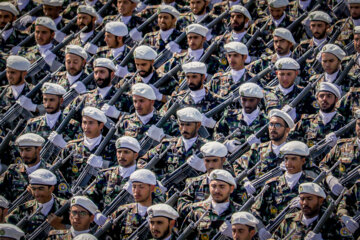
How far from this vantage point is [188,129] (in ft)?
46.3

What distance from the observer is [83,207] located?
12.9 m

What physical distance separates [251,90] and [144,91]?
197cm

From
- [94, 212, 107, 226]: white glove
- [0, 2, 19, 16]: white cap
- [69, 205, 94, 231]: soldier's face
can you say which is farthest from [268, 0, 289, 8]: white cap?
[69, 205, 94, 231]: soldier's face

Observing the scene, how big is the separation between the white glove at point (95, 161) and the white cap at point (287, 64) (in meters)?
3.79

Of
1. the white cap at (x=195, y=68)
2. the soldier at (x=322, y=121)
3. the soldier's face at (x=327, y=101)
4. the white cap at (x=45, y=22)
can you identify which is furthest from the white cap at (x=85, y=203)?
the white cap at (x=45, y=22)

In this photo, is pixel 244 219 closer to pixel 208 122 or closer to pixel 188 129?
pixel 188 129

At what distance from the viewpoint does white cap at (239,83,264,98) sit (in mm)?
14531

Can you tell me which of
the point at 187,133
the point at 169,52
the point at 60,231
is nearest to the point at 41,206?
the point at 60,231

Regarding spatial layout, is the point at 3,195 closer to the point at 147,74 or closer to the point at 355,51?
the point at 147,74

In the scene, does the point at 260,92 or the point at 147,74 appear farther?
the point at 147,74

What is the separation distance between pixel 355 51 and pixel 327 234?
16.8 ft

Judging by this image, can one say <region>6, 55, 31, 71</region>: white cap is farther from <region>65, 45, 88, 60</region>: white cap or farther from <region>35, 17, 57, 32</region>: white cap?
<region>35, 17, 57, 32</region>: white cap

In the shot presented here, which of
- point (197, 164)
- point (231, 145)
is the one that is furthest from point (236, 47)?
point (197, 164)

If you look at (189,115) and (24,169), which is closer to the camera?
(189,115)
